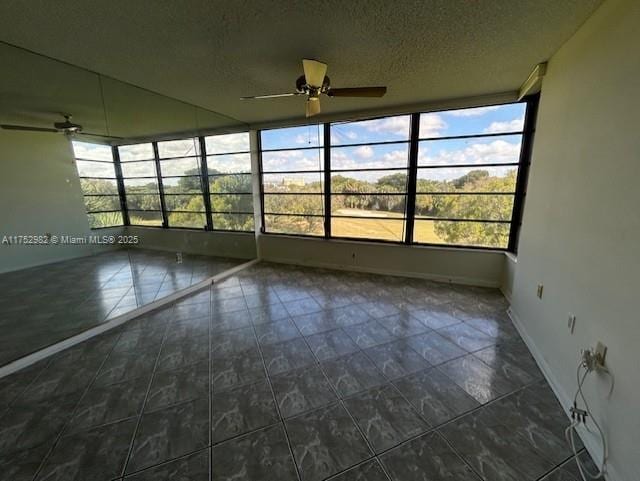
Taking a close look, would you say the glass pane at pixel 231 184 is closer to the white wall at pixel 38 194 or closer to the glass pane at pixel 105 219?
the glass pane at pixel 105 219

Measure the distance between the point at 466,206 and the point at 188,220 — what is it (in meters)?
4.65

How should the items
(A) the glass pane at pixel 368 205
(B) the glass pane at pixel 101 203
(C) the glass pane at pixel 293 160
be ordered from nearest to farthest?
(B) the glass pane at pixel 101 203 < (A) the glass pane at pixel 368 205 < (C) the glass pane at pixel 293 160

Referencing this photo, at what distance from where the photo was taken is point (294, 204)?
4969 millimetres

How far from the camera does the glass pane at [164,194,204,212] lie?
4332mm

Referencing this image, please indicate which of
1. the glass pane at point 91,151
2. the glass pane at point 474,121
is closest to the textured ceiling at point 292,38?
the glass pane at point 474,121

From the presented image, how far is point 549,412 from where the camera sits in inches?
66.9

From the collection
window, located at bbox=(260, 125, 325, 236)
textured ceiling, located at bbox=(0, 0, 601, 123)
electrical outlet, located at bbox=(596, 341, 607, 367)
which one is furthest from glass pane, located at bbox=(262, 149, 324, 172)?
electrical outlet, located at bbox=(596, 341, 607, 367)

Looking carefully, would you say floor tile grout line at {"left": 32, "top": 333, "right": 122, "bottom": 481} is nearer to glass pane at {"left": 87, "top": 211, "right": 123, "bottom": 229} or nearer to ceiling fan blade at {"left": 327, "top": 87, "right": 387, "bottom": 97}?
glass pane at {"left": 87, "top": 211, "right": 123, "bottom": 229}

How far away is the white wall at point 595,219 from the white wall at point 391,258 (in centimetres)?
138

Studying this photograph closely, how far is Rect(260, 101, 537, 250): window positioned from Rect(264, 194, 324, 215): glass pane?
20 millimetres

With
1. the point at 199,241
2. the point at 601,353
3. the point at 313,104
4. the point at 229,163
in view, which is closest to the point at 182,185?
the point at 229,163

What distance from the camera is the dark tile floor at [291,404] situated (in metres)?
1.40

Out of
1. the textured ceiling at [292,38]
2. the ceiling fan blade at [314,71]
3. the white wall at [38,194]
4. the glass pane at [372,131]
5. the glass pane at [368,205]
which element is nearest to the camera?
the textured ceiling at [292,38]

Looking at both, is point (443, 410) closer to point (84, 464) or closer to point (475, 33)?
point (84, 464)
